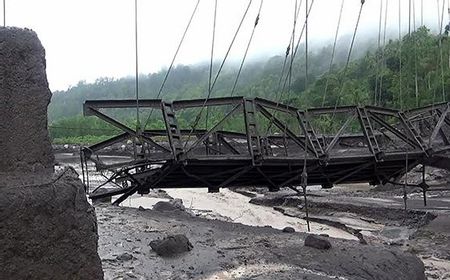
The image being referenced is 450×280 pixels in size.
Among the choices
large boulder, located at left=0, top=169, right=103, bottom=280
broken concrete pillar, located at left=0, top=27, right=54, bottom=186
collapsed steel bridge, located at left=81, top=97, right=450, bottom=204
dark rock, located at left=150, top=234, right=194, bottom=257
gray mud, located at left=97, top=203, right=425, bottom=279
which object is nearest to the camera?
large boulder, located at left=0, top=169, right=103, bottom=280

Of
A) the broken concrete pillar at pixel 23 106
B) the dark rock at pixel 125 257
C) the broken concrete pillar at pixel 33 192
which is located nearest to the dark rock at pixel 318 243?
the dark rock at pixel 125 257

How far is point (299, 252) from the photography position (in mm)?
7367

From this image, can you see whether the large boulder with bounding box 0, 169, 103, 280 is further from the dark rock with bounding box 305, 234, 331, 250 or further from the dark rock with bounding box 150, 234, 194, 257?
the dark rock with bounding box 305, 234, 331, 250

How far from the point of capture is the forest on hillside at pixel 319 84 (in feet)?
109

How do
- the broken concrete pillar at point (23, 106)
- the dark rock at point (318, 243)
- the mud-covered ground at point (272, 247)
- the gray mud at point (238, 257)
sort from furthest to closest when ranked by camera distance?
the dark rock at point (318, 243), the mud-covered ground at point (272, 247), the gray mud at point (238, 257), the broken concrete pillar at point (23, 106)

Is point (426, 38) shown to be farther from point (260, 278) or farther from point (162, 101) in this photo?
point (260, 278)

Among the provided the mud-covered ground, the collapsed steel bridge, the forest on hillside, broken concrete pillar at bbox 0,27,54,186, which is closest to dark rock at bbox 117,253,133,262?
the mud-covered ground

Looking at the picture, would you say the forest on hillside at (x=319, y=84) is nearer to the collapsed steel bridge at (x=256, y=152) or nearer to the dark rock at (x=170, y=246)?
the collapsed steel bridge at (x=256, y=152)

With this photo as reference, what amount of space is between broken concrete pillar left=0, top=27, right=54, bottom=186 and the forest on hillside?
25.0ft

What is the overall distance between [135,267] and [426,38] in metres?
55.4

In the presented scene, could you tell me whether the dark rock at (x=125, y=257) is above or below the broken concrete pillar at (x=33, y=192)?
below

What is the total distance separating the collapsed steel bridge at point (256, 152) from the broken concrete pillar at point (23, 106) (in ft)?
21.4

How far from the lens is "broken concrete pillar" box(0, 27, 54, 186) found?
113 inches

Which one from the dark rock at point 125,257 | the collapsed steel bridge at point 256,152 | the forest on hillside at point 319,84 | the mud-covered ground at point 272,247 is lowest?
the mud-covered ground at point 272,247
